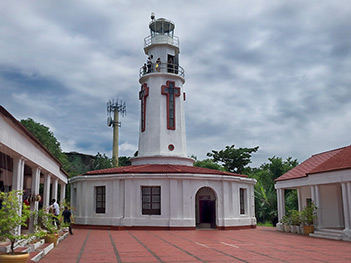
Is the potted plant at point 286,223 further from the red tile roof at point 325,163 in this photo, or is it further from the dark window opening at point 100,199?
the dark window opening at point 100,199

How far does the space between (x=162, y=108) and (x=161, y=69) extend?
3337mm

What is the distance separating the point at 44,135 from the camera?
133ft

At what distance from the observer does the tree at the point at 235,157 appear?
48625 mm

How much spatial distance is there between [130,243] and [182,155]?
13.4 m

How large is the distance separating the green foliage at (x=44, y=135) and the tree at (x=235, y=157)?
20460 mm

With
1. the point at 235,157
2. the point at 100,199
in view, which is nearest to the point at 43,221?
the point at 100,199

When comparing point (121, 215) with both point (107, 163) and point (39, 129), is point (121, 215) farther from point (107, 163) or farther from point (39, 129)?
point (107, 163)

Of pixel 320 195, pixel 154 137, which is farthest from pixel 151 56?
pixel 320 195

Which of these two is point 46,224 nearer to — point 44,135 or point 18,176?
point 18,176

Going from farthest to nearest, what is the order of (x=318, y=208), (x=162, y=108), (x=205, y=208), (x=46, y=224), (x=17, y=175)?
(x=162, y=108), (x=205, y=208), (x=318, y=208), (x=46, y=224), (x=17, y=175)

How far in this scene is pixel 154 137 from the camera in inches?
1102

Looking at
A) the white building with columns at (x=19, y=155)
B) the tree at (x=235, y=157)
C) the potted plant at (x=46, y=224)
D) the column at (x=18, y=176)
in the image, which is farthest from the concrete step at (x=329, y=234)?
the tree at (x=235, y=157)

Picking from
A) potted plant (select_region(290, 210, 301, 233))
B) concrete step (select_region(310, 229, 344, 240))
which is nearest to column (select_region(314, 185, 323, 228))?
concrete step (select_region(310, 229, 344, 240))

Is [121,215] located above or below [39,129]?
Answer: below
